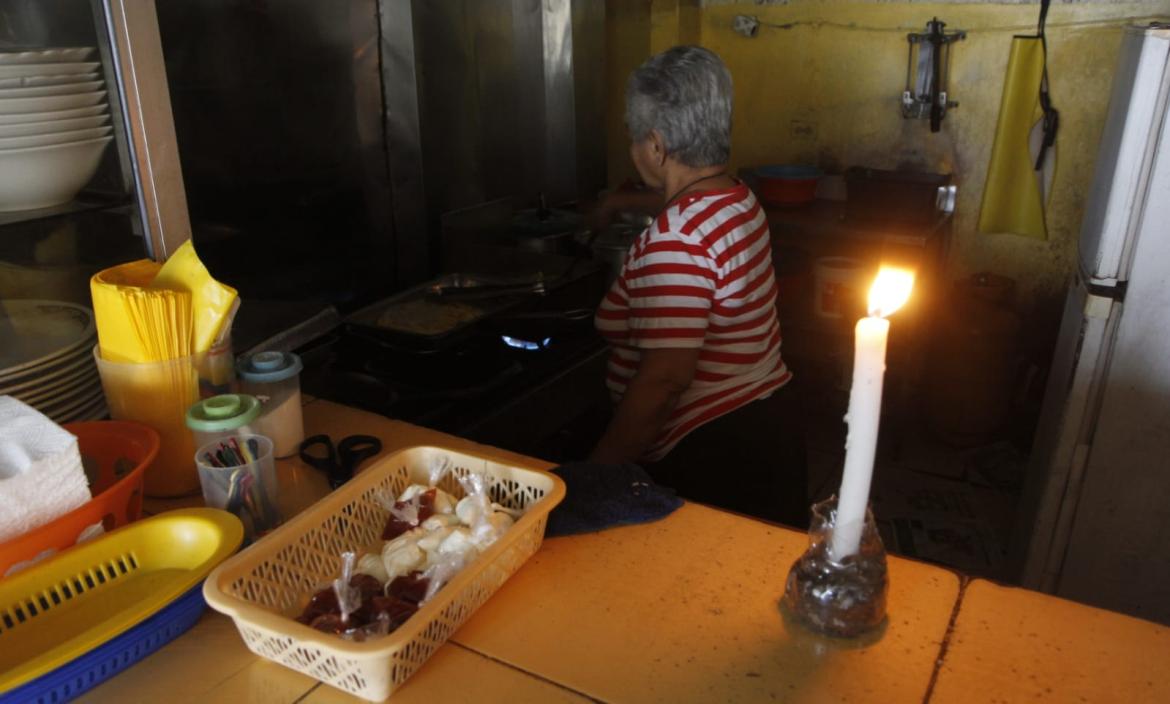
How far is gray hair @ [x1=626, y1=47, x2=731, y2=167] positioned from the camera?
1.89m

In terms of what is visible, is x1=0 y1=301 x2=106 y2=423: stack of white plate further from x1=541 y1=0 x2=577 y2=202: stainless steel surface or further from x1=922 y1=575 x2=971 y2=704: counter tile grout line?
x1=541 y1=0 x2=577 y2=202: stainless steel surface

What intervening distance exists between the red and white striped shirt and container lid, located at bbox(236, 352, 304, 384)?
76cm

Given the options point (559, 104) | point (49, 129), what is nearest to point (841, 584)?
point (49, 129)

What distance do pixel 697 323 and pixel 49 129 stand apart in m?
1.23

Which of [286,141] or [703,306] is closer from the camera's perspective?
[703,306]

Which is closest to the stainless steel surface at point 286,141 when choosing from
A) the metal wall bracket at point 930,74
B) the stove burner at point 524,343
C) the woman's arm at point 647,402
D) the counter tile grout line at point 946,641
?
the stove burner at point 524,343

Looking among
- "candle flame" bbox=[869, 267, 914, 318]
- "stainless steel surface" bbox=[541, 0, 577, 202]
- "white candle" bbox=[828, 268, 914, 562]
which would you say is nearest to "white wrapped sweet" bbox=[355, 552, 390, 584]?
"white candle" bbox=[828, 268, 914, 562]

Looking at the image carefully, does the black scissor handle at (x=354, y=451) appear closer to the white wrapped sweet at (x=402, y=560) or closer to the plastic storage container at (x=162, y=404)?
the plastic storage container at (x=162, y=404)

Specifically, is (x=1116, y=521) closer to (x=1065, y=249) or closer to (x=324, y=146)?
(x=1065, y=249)

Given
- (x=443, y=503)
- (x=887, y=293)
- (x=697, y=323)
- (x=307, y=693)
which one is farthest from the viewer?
(x=697, y=323)

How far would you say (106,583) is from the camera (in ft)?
3.67

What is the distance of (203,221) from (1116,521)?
97.6 inches

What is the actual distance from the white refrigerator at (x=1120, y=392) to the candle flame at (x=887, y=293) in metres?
1.61

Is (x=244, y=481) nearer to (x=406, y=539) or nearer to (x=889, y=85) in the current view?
(x=406, y=539)
